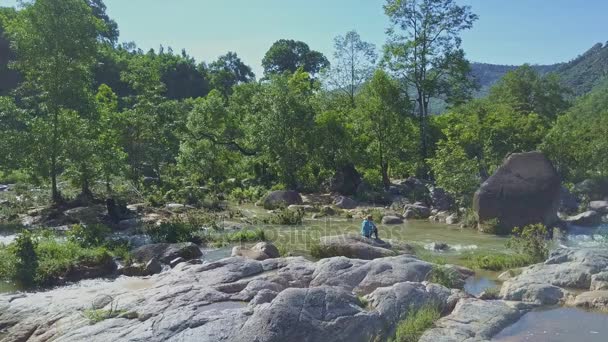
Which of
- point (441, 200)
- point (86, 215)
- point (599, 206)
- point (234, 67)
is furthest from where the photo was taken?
point (234, 67)

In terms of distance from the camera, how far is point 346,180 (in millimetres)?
45281

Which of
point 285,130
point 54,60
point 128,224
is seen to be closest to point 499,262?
point 128,224

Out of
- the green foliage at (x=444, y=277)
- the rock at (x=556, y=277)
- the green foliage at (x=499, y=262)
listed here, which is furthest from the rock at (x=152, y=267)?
the rock at (x=556, y=277)

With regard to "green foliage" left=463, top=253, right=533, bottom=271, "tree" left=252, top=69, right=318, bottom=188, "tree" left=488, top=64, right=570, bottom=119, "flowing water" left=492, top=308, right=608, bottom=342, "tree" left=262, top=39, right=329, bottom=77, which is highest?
"tree" left=262, top=39, right=329, bottom=77

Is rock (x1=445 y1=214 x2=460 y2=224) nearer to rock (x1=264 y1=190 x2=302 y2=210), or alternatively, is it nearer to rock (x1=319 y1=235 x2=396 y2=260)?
rock (x1=264 y1=190 x2=302 y2=210)

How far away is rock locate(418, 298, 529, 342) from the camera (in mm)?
11805

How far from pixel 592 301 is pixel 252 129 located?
35386 mm

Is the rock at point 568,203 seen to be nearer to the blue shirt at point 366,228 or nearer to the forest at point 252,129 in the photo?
the forest at point 252,129

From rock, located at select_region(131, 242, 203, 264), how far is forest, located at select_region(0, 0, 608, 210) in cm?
1154

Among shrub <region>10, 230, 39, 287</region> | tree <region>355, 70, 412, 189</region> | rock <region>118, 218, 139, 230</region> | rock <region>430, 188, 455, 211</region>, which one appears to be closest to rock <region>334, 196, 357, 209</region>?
rock <region>430, 188, 455, 211</region>

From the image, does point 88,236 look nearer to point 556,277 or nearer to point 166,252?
point 166,252

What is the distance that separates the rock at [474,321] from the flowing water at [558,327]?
0.62ft

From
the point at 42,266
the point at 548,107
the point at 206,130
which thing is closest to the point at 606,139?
the point at 548,107

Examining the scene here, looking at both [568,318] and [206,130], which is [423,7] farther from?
[568,318]
